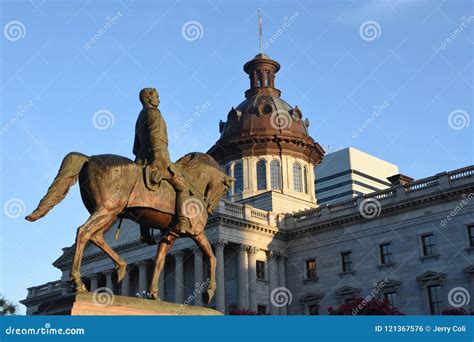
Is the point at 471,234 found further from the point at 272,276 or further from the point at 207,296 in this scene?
the point at 207,296

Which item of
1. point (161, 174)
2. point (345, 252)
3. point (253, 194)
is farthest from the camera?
point (253, 194)

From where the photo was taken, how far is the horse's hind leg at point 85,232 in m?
11.7

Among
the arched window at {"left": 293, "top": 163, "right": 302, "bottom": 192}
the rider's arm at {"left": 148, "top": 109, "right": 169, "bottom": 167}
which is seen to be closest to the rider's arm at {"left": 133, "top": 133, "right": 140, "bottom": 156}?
the rider's arm at {"left": 148, "top": 109, "right": 169, "bottom": 167}

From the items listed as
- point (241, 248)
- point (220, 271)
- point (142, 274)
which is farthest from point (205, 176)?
point (142, 274)

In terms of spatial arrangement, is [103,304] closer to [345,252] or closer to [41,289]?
[345,252]

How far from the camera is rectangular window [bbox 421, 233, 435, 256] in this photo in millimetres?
50438

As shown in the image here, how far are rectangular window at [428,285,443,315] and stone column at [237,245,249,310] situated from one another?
46.0 feet

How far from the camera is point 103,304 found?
1082cm

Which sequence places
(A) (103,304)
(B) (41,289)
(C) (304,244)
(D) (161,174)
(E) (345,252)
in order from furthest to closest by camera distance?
(B) (41,289) < (C) (304,244) < (E) (345,252) < (D) (161,174) < (A) (103,304)

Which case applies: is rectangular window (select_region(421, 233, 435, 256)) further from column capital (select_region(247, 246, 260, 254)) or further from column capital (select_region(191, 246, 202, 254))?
column capital (select_region(191, 246, 202, 254))

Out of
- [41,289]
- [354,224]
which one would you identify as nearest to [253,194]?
[354,224]

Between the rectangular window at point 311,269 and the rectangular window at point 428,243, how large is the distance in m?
10.6

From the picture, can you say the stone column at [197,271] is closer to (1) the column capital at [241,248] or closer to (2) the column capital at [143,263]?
(1) the column capital at [241,248]

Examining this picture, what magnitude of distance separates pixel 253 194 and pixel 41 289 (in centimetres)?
3357
